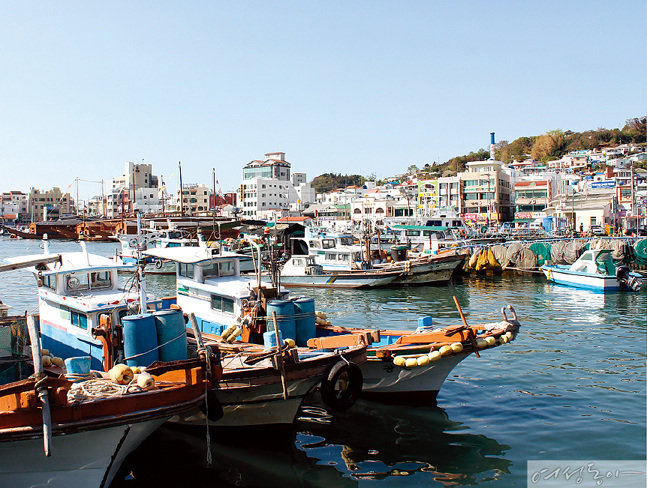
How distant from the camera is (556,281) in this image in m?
33.8

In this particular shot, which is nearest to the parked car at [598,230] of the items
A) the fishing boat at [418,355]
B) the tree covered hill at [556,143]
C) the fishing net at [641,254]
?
the fishing net at [641,254]

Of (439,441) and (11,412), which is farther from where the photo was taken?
(439,441)

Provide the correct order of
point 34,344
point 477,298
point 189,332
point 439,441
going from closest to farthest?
point 34,344, point 439,441, point 189,332, point 477,298

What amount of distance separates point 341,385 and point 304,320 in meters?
2.61

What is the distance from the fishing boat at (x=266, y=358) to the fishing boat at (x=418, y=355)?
2.91ft

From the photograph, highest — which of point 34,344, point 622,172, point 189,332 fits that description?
point 622,172

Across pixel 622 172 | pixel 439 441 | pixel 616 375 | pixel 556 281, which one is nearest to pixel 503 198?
pixel 622 172

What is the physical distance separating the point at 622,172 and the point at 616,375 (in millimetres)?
82434

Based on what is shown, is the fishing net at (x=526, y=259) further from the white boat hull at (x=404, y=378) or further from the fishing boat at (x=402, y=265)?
the white boat hull at (x=404, y=378)

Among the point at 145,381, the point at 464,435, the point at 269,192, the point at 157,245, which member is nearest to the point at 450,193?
the point at 269,192

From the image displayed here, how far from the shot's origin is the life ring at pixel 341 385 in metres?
10.7

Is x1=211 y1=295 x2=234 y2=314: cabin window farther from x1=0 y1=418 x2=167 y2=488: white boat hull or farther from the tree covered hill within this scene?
the tree covered hill

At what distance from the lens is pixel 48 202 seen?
149 m

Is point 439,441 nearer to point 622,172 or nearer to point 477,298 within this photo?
point 477,298
